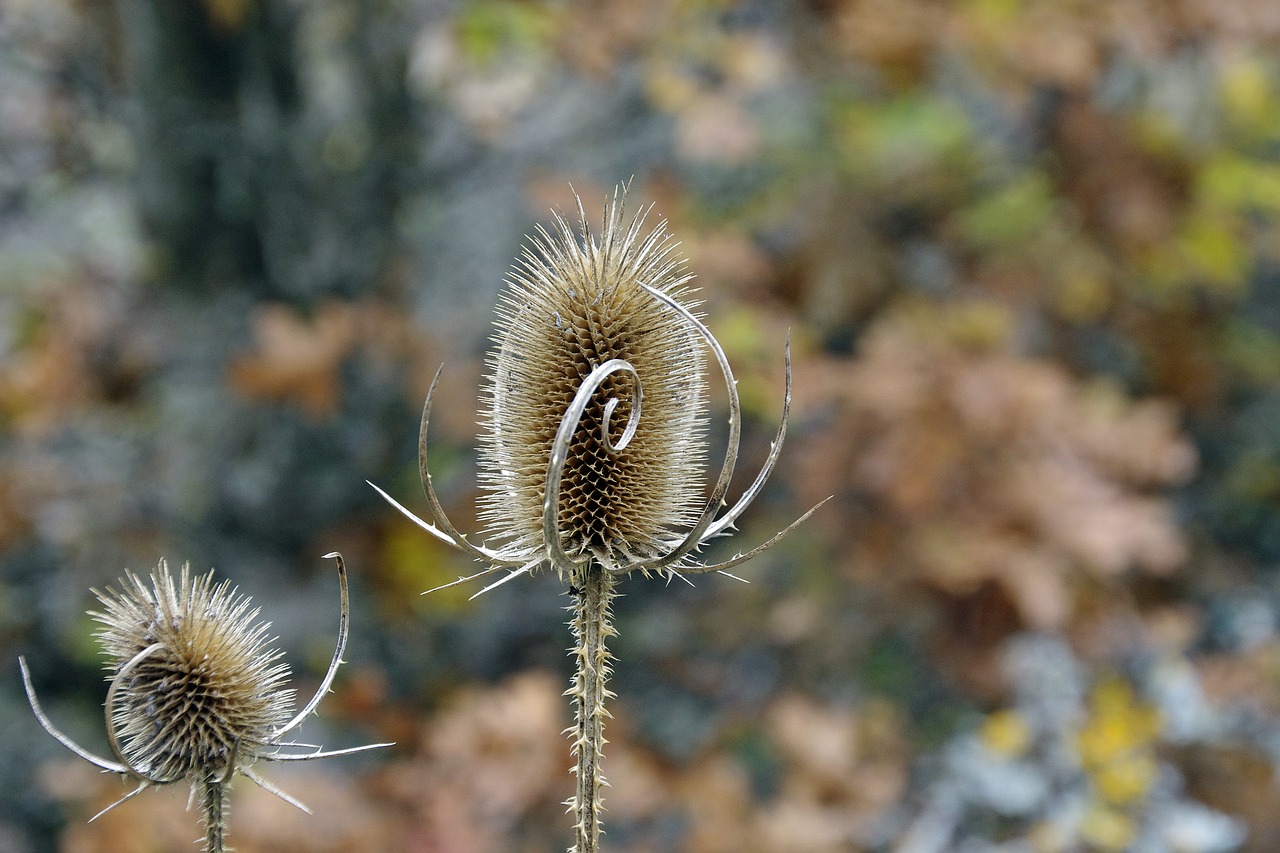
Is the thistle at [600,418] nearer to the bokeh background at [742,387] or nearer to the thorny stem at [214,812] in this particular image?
the thorny stem at [214,812]

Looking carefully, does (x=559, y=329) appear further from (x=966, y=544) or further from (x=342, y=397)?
(x=342, y=397)

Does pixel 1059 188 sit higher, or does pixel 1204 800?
pixel 1059 188

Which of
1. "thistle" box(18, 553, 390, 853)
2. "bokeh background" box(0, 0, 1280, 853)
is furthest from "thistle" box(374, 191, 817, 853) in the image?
"bokeh background" box(0, 0, 1280, 853)

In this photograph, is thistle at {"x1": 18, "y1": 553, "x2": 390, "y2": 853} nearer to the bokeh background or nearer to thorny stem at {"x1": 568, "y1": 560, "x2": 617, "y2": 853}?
thorny stem at {"x1": 568, "y1": 560, "x2": 617, "y2": 853}

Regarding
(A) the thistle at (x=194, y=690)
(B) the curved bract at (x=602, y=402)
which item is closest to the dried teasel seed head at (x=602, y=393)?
(B) the curved bract at (x=602, y=402)

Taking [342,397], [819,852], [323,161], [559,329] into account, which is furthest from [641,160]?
[559,329]

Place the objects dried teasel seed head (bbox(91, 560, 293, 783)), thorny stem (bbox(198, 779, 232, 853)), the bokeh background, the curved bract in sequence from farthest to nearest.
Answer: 1. the bokeh background
2. the curved bract
3. dried teasel seed head (bbox(91, 560, 293, 783))
4. thorny stem (bbox(198, 779, 232, 853))
